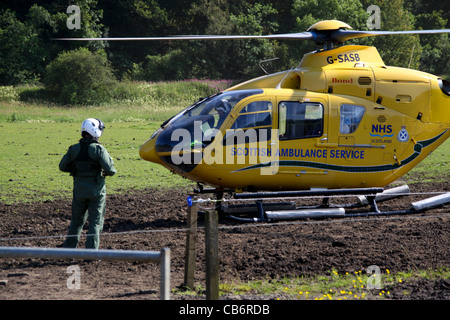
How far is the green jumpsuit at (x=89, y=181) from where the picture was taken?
9.45 meters

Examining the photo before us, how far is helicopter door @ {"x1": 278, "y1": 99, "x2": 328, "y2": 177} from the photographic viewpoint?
11797 millimetres

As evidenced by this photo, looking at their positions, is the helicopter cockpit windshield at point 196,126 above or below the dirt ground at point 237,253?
above

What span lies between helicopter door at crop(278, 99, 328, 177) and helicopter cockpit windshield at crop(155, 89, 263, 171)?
→ 75 centimetres

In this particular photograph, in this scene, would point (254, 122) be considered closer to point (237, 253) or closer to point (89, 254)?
point (237, 253)

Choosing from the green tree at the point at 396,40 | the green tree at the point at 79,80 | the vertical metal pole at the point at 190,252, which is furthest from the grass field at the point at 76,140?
the green tree at the point at 396,40

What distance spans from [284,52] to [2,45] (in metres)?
26.5

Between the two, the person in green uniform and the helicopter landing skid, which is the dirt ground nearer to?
the helicopter landing skid

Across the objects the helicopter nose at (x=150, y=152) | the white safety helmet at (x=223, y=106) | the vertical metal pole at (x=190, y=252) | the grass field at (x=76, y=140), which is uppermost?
the white safety helmet at (x=223, y=106)

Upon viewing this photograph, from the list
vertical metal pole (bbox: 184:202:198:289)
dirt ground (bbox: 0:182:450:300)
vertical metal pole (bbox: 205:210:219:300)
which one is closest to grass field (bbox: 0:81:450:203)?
dirt ground (bbox: 0:182:450:300)

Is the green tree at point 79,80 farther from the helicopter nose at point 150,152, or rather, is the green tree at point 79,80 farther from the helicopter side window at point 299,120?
the helicopter side window at point 299,120

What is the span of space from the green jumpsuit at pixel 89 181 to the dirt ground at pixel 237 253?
1.79 ft

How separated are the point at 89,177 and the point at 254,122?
356cm

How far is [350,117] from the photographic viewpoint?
12141mm
